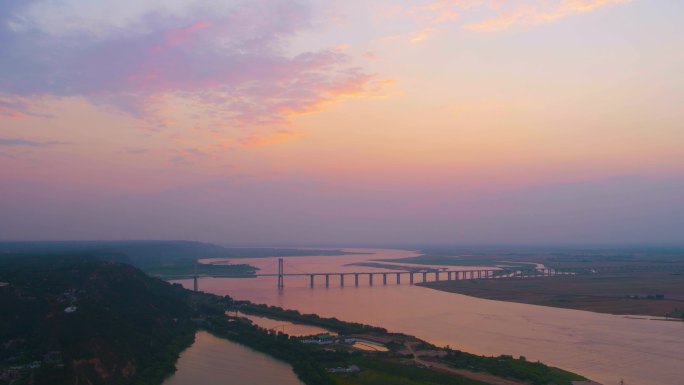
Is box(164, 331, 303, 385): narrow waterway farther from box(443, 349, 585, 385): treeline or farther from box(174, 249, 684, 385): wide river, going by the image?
box(174, 249, 684, 385): wide river

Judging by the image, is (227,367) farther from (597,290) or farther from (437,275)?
(437,275)

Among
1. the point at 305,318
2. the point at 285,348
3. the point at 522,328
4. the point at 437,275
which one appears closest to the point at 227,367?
the point at 285,348

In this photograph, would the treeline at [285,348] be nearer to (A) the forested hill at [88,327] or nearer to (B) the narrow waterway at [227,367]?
(B) the narrow waterway at [227,367]

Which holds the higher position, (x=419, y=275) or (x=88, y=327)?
(x=88, y=327)

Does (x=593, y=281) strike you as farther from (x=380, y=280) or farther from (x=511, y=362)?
(x=511, y=362)

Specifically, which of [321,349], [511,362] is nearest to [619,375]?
[511,362]

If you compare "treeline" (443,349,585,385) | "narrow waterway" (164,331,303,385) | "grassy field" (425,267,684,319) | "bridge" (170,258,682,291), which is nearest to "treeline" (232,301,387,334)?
"narrow waterway" (164,331,303,385)

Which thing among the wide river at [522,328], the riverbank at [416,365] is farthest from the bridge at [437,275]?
the riverbank at [416,365]
